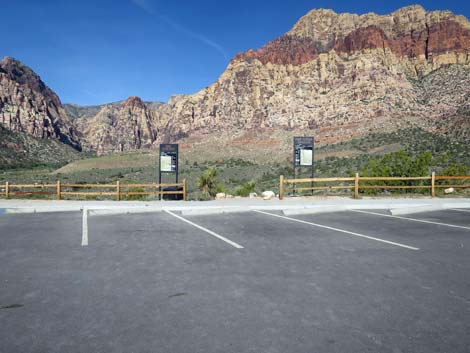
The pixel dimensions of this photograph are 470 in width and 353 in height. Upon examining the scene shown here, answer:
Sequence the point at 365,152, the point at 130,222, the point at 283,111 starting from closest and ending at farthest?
the point at 130,222
the point at 365,152
the point at 283,111

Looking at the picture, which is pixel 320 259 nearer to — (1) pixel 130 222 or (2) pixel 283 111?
(1) pixel 130 222

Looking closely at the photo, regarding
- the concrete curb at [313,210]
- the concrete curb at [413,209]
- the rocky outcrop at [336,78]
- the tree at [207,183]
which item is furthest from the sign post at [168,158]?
the rocky outcrop at [336,78]

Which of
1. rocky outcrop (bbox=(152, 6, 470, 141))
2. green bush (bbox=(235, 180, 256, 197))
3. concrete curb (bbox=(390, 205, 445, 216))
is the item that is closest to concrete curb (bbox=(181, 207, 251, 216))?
concrete curb (bbox=(390, 205, 445, 216))

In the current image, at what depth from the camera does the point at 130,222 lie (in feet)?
38.5

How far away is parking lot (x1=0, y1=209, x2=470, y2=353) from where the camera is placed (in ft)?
11.8

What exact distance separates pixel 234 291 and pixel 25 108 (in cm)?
18871

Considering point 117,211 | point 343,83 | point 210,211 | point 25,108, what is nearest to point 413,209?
point 210,211

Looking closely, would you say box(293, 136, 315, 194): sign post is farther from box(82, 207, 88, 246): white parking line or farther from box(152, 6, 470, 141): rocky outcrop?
box(152, 6, 470, 141): rocky outcrop

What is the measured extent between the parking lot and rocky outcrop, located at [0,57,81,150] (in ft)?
563

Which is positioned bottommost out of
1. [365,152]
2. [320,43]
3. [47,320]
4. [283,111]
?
[47,320]

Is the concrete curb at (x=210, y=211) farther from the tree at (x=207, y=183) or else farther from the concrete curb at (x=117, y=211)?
the tree at (x=207, y=183)

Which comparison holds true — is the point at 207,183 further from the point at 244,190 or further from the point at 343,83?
the point at 343,83

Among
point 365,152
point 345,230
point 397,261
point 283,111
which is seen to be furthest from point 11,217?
point 283,111

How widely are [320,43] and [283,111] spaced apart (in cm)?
3659
